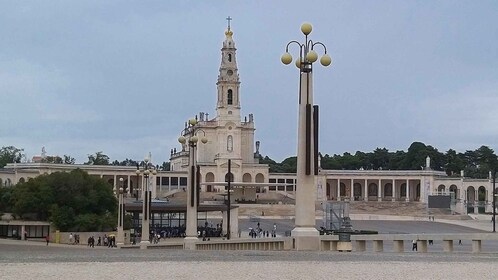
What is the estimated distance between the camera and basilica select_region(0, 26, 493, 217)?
4471 inches

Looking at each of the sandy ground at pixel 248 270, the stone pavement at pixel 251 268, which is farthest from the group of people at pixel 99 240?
the sandy ground at pixel 248 270

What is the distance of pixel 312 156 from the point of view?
856 inches

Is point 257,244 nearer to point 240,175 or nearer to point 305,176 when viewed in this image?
point 305,176

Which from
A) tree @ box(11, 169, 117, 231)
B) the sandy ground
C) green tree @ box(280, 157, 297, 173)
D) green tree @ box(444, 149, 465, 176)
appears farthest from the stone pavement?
green tree @ box(444, 149, 465, 176)

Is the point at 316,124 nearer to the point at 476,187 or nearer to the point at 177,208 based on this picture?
the point at 177,208

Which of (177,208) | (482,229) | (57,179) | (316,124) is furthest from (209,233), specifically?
(316,124)

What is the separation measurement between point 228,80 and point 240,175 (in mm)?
12515

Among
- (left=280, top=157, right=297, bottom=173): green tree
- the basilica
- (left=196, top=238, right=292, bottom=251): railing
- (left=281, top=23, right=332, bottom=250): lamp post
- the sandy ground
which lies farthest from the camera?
(left=280, top=157, right=297, bottom=173): green tree

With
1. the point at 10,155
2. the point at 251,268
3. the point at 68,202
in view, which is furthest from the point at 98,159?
the point at 251,268

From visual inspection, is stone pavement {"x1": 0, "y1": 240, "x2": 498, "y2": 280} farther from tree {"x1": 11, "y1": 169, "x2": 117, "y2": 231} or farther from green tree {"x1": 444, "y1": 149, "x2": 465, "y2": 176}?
green tree {"x1": 444, "y1": 149, "x2": 465, "y2": 176}

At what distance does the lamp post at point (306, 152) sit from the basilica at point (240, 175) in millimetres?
84817

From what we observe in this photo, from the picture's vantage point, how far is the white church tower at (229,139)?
113938 mm

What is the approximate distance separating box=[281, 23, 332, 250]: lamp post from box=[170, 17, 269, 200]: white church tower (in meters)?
89.1

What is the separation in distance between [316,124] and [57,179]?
42.4 m
